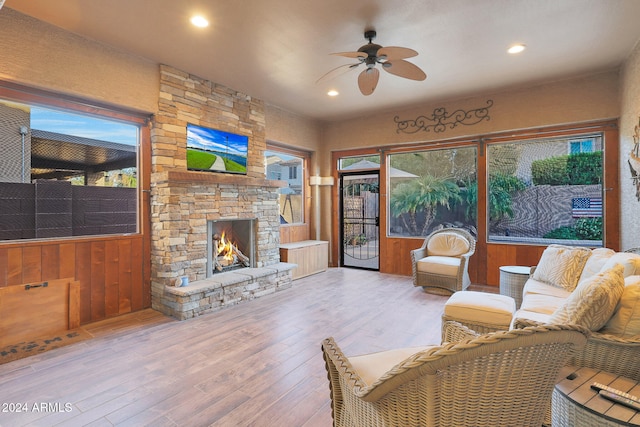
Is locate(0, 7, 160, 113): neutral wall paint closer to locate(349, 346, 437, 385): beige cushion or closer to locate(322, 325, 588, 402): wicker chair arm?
locate(349, 346, 437, 385): beige cushion

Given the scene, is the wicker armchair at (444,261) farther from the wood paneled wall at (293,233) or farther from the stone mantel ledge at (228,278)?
the wood paneled wall at (293,233)

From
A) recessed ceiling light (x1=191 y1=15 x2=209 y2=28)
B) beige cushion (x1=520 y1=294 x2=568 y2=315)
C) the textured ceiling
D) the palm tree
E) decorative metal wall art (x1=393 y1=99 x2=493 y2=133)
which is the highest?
the textured ceiling

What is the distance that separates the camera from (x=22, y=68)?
296cm

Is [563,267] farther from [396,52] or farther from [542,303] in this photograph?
[396,52]

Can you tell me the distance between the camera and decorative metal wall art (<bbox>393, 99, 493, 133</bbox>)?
525 cm

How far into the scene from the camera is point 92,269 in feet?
11.8

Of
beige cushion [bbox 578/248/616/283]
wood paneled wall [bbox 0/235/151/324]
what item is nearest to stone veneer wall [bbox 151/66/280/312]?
wood paneled wall [bbox 0/235/151/324]

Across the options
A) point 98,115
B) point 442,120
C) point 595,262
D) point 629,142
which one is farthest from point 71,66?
point 629,142

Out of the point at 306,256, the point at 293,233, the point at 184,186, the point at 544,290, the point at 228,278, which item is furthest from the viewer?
the point at 293,233

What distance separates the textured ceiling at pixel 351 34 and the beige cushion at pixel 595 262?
7.35ft

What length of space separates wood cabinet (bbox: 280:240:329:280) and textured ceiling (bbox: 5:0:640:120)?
2775mm

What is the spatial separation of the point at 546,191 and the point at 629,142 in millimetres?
1222

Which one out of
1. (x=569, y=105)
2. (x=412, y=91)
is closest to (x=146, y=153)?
(x=412, y=91)

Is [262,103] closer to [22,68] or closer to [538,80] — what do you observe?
[22,68]
